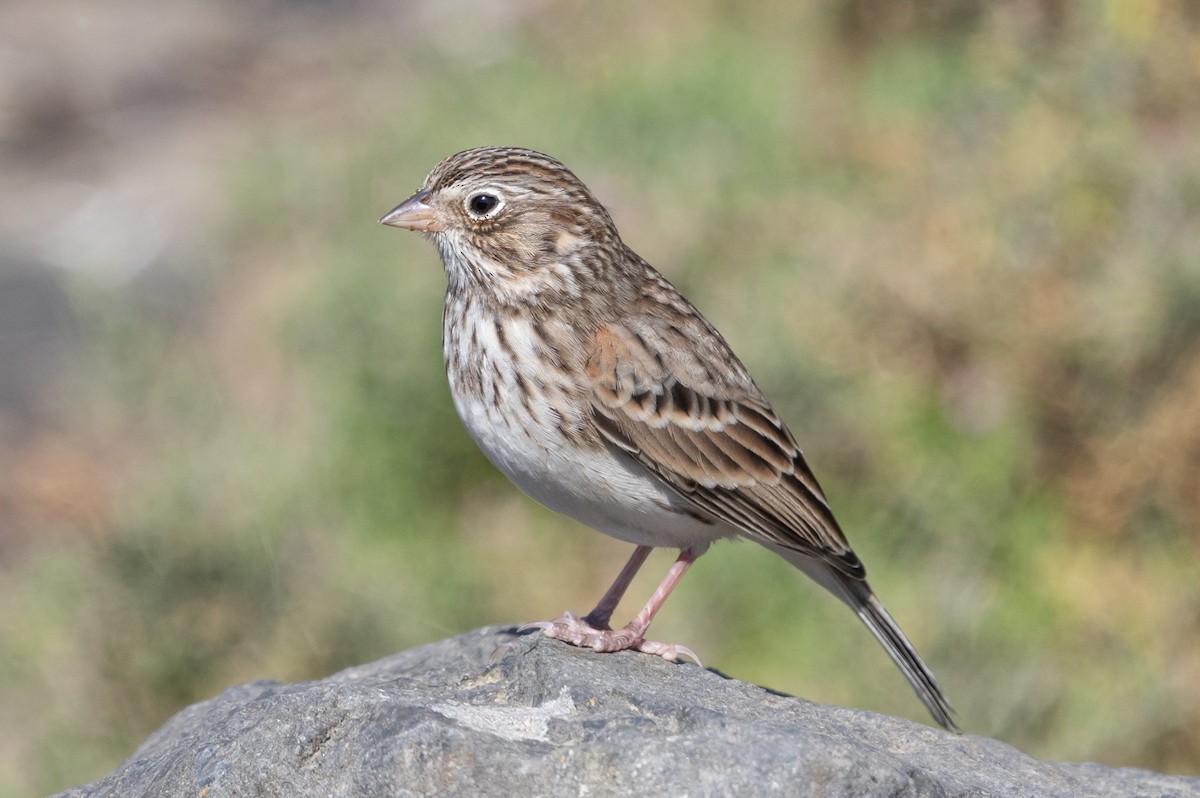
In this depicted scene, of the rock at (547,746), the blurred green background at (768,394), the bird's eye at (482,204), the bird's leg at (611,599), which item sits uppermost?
the blurred green background at (768,394)

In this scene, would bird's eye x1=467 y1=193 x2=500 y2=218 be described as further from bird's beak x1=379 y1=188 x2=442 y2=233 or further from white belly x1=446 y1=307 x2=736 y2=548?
white belly x1=446 y1=307 x2=736 y2=548

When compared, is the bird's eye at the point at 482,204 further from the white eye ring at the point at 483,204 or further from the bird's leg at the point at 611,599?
the bird's leg at the point at 611,599

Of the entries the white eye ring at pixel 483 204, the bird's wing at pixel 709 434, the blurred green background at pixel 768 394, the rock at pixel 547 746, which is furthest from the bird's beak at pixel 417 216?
the blurred green background at pixel 768 394

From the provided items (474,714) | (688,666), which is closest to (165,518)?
(688,666)

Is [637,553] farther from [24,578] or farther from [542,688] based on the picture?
[24,578]

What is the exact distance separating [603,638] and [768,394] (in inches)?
186

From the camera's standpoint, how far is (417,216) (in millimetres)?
5680

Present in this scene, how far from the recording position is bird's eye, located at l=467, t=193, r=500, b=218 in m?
5.68

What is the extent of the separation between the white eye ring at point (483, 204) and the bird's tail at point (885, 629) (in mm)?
1702

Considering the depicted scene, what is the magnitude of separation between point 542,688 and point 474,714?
285 mm

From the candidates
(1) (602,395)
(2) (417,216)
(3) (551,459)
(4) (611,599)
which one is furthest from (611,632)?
(2) (417,216)

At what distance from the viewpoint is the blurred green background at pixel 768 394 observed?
8.48 meters

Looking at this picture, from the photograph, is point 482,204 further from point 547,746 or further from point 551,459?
point 547,746

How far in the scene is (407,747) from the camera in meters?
3.95
